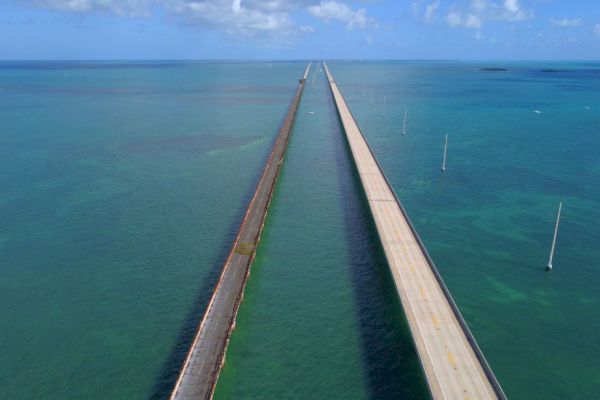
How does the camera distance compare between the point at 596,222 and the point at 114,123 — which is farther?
the point at 114,123

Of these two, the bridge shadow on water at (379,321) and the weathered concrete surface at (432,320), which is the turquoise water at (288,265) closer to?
the bridge shadow on water at (379,321)

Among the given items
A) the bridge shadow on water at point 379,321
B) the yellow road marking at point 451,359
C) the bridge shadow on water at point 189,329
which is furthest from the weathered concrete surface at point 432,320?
the bridge shadow on water at point 189,329

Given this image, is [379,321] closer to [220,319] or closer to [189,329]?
[220,319]

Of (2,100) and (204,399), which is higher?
(2,100)

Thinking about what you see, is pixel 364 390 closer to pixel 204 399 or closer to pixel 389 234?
pixel 204 399

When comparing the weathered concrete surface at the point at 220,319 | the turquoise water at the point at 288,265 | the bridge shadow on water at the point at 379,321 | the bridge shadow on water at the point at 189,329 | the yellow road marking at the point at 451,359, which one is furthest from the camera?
the turquoise water at the point at 288,265

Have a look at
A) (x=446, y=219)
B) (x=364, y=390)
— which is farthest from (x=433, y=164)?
(x=364, y=390)
